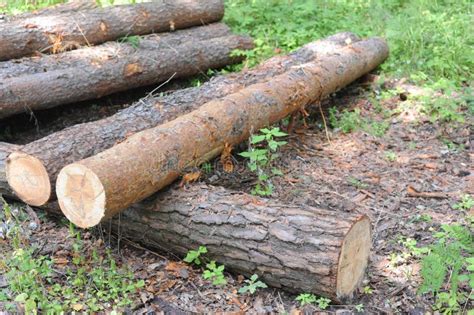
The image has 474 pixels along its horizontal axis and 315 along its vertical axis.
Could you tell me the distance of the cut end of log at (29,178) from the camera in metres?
4.07

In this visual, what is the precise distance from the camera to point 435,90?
267 inches

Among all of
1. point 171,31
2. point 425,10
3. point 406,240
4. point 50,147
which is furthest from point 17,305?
point 425,10

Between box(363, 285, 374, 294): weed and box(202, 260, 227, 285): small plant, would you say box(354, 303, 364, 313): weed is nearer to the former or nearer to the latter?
box(363, 285, 374, 294): weed

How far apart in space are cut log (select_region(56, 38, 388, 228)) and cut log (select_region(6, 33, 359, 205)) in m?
0.32

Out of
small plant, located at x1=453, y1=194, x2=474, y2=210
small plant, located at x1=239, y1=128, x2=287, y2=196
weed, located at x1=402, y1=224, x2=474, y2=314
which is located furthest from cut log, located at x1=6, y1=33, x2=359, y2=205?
weed, located at x1=402, y1=224, x2=474, y2=314

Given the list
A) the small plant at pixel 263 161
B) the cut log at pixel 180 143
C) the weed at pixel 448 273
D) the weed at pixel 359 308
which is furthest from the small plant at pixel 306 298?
the cut log at pixel 180 143

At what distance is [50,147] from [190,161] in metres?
1.11

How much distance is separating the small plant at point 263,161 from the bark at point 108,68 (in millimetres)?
2001

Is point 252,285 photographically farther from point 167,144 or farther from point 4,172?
point 4,172

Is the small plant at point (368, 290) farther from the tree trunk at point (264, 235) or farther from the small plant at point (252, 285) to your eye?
the small plant at point (252, 285)

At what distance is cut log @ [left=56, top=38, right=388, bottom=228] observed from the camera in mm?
3727

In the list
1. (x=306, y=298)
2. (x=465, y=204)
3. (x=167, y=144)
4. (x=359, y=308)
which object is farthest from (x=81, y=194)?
(x=465, y=204)

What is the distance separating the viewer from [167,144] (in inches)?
168

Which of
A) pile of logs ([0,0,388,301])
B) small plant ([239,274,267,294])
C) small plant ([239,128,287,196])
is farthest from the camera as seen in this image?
small plant ([239,128,287,196])
